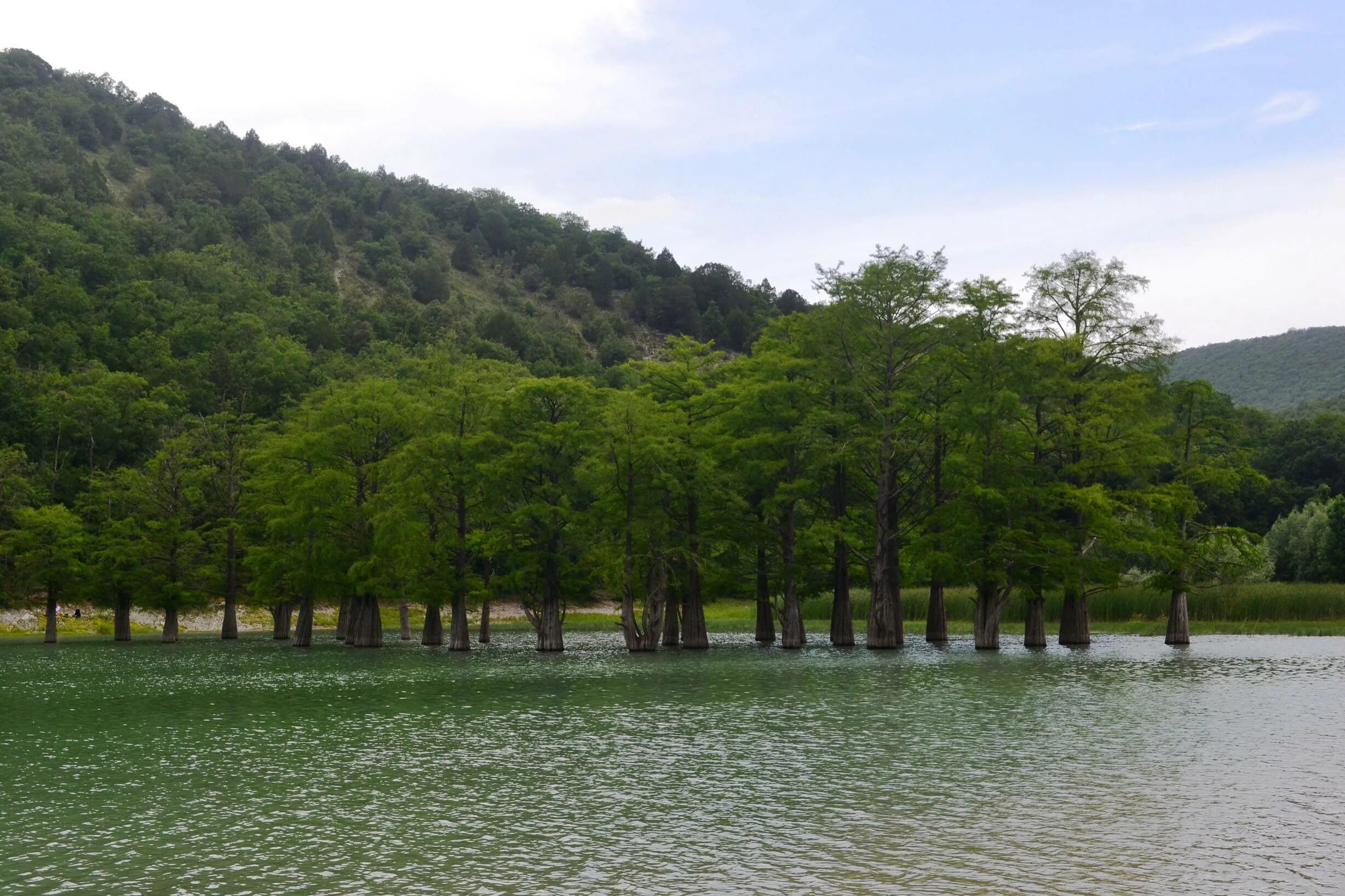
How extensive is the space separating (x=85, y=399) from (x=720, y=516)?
7999 centimetres

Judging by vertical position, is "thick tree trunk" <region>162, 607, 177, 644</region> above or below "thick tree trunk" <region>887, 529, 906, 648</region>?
below

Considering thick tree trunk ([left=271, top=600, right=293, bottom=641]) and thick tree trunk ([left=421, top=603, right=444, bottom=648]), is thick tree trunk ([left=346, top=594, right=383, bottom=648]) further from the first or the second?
thick tree trunk ([left=271, top=600, right=293, bottom=641])

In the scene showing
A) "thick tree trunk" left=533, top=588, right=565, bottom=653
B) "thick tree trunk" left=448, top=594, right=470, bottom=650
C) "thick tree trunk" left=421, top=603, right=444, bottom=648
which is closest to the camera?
"thick tree trunk" left=533, top=588, right=565, bottom=653

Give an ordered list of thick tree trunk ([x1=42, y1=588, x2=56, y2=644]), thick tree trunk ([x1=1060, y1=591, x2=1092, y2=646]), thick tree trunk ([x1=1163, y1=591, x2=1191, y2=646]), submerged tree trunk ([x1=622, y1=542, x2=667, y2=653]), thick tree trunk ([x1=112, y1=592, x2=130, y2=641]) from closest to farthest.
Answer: thick tree trunk ([x1=1163, y1=591, x2=1191, y2=646]) < submerged tree trunk ([x1=622, y1=542, x2=667, y2=653]) < thick tree trunk ([x1=1060, y1=591, x2=1092, y2=646]) < thick tree trunk ([x1=42, y1=588, x2=56, y2=644]) < thick tree trunk ([x1=112, y1=592, x2=130, y2=641])

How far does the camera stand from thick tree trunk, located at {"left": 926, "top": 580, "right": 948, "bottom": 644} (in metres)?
76.2

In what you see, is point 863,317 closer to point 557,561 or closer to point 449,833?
point 557,561

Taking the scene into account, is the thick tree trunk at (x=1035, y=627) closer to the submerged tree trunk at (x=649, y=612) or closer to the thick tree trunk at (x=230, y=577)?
the submerged tree trunk at (x=649, y=612)

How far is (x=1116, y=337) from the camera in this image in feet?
236

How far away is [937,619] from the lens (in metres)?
76.9

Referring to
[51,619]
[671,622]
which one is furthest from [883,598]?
[51,619]

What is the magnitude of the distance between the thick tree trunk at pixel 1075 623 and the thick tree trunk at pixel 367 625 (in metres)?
44.7

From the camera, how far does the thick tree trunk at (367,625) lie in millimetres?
81812

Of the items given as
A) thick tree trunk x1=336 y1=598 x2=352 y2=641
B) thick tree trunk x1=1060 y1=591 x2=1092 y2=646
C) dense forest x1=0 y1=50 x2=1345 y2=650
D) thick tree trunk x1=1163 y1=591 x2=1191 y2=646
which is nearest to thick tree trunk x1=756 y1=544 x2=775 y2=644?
dense forest x1=0 y1=50 x2=1345 y2=650

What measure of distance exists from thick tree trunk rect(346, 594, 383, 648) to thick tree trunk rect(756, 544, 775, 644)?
84.9 ft
